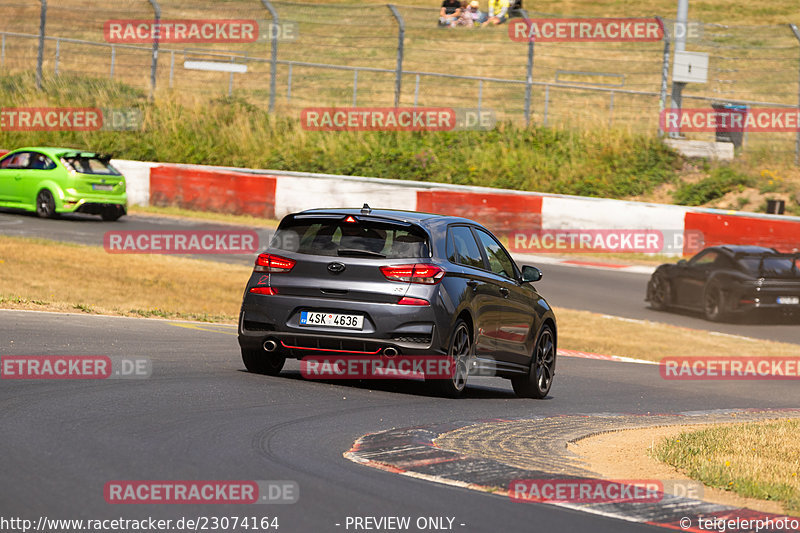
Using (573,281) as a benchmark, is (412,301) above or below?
above

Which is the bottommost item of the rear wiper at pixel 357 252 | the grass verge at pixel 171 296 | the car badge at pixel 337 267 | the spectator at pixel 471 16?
the grass verge at pixel 171 296

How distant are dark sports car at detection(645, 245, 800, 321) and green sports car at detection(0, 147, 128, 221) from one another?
1163 cm

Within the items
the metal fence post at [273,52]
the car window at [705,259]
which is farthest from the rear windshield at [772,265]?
the metal fence post at [273,52]

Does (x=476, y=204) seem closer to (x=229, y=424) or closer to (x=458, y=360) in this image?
(x=458, y=360)

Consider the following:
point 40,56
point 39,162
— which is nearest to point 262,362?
point 39,162

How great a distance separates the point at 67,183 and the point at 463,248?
16820 mm

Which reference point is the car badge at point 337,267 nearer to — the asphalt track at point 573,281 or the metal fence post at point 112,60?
the asphalt track at point 573,281

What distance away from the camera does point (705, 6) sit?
5731 centimetres

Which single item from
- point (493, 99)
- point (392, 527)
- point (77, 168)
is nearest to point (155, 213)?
point (77, 168)

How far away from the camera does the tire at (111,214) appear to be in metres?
26.2

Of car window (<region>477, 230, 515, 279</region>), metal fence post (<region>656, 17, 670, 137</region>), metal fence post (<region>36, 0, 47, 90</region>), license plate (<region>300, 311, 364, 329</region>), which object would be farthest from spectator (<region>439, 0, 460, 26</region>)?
license plate (<region>300, 311, 364, 329</region>)

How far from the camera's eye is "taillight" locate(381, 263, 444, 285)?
10.1 metres

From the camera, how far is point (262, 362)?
11.1 metres

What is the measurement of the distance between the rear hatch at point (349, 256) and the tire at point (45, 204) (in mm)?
16918
